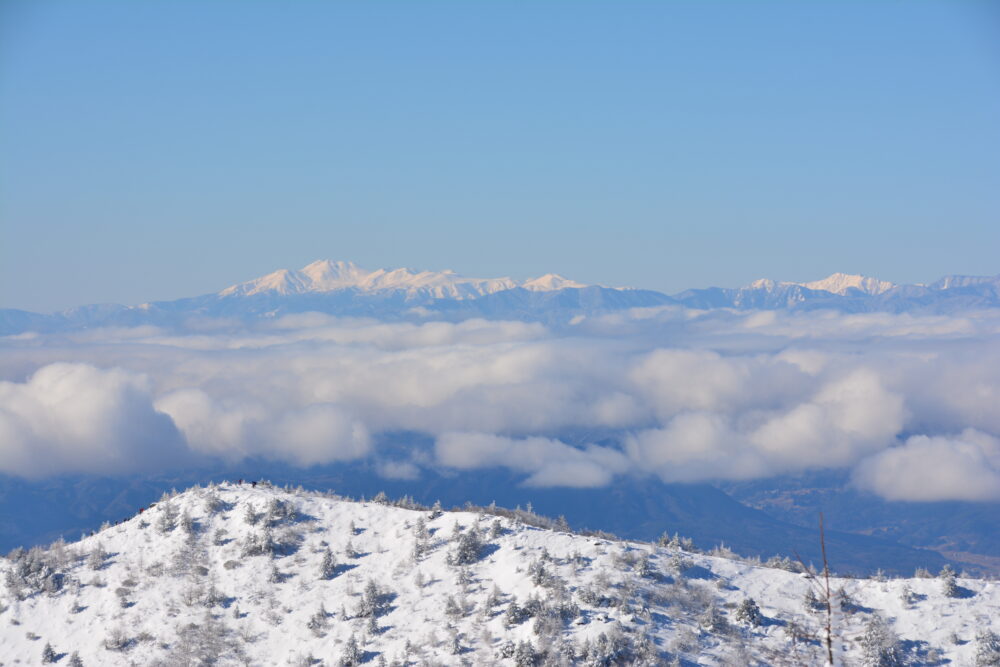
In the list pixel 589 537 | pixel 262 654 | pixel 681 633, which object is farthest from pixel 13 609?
pixel 681 633

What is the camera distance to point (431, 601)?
73688 millimetres

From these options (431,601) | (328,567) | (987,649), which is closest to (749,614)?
(987,649)

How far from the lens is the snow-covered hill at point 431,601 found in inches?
2618

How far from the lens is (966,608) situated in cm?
7200

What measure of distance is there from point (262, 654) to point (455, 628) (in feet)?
52.5

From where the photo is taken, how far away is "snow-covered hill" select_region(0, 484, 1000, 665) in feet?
218

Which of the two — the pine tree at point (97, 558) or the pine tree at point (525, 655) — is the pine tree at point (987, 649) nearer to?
the pine tree at point (525, 655)

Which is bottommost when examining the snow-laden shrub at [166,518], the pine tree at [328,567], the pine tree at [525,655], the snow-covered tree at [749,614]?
the snow-covered tree at [749,614]

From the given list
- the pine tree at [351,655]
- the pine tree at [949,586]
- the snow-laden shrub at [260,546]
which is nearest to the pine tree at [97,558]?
the snow-laden shrub at [260,546]

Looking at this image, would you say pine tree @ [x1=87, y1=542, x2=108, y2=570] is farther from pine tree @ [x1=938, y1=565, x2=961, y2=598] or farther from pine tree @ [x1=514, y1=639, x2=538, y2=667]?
pine tree @ [x1=938, y1=565, x2=961, y2=598]

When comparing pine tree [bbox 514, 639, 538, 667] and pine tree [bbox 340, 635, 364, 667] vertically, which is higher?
pine tree [bbox 514, 639, 538, 667]

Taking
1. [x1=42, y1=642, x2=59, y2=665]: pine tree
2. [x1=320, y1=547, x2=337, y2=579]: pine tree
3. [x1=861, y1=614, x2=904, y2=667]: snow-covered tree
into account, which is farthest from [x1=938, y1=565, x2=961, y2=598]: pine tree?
[x1=42, y1=642, x2=59, y2=665]: pine tree

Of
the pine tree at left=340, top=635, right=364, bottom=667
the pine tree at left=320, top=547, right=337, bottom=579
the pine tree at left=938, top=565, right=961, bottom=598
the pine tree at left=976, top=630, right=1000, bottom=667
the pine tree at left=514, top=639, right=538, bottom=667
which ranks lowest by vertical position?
the pine tree at left=976, top=630, right=1000, bottom=667

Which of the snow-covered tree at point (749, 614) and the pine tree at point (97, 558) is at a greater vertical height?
the pine tree at point (97, 558)
